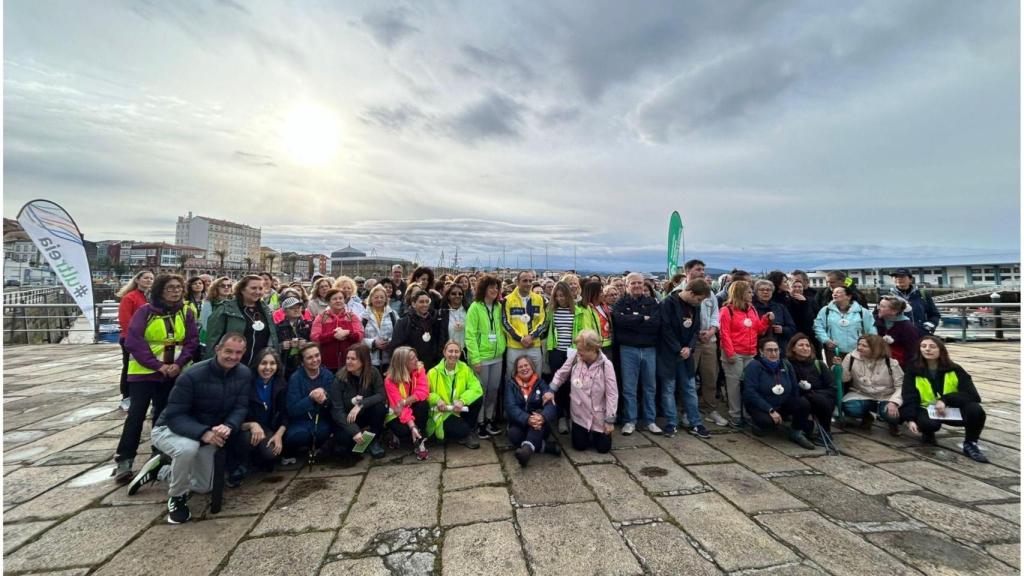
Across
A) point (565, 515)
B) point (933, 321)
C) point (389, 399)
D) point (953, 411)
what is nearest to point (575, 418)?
point (565, 515)

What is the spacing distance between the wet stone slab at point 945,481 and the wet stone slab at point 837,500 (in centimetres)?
63

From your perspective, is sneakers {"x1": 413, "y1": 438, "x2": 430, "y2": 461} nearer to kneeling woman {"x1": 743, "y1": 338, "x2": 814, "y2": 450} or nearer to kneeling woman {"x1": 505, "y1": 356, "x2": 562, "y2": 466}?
kneeling woman {"x1": 505, "y1": 356, "x2": 562, "y2": 466}

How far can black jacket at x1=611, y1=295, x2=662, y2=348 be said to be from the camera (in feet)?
14.5

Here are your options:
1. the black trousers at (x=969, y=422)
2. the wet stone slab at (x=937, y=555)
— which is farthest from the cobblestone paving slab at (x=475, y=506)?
the black trousers at (x=969, y=422)

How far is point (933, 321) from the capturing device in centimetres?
554

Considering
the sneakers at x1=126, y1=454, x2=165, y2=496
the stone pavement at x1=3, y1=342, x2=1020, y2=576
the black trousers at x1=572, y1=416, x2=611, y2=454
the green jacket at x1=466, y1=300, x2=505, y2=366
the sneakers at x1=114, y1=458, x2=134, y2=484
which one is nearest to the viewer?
the stone pavement at x1=3, y1=342, x2=1020, y2=576

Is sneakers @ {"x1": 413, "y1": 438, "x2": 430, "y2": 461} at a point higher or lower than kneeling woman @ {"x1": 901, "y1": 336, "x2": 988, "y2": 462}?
lower

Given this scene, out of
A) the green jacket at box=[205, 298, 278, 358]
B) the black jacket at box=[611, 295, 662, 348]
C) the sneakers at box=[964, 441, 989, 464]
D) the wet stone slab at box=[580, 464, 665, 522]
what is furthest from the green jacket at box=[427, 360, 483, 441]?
the sneakers at box=[964, 441, 989, 464]

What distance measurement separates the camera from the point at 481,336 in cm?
435

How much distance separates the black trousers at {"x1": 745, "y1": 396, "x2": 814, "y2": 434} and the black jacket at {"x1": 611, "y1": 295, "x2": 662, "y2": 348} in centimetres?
122

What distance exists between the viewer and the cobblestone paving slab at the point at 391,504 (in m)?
2.58

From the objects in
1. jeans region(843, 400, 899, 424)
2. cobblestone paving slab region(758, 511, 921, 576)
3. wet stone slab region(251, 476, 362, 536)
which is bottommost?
wet stone slab region(251, 476, 362, 536)

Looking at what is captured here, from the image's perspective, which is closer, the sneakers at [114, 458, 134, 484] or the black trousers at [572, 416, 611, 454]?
the sneakers at [114, 458, 134, 484]

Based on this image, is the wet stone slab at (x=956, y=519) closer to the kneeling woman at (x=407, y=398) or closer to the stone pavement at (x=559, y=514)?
the stone pavement at (x=559, y=514)
